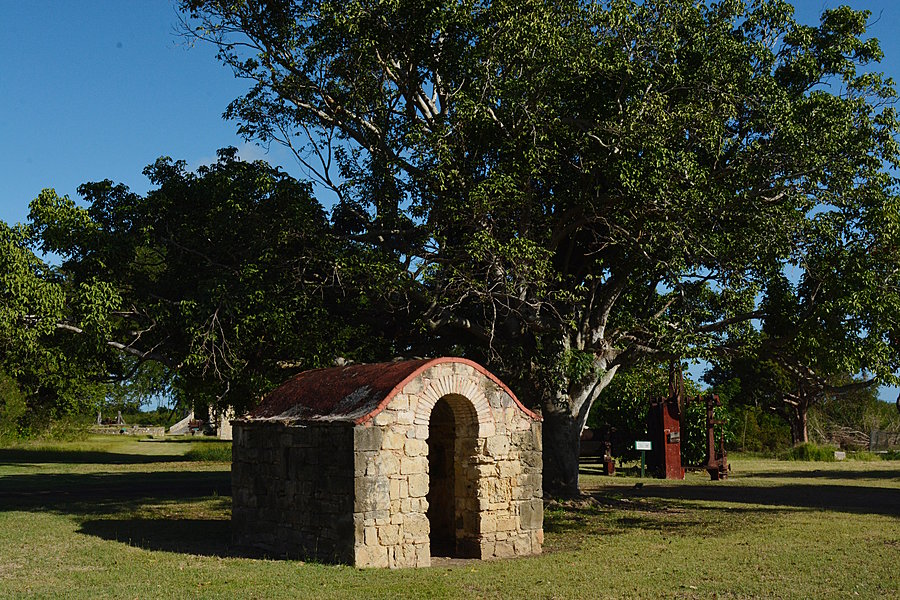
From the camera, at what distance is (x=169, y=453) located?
48.8m

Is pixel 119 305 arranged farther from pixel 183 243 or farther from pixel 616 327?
pixel 616 327

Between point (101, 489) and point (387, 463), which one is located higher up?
point (387, 463)

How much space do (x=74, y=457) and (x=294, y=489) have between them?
34.8 meters

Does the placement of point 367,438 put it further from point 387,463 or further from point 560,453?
point 560,453

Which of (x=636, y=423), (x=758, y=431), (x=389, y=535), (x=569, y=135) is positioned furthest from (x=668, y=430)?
(x=758, y=431)

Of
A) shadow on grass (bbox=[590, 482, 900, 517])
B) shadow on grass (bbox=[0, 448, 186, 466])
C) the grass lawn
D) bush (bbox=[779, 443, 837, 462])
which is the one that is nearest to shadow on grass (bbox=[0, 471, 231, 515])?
the grass lawn

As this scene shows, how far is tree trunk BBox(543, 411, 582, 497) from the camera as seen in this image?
2247cm

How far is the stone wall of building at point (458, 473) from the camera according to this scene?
13242mm

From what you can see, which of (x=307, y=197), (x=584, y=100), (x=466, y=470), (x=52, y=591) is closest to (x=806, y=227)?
(x=584, y=100)

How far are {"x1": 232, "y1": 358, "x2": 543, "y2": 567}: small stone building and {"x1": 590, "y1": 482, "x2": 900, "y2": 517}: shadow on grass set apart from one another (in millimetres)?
10902

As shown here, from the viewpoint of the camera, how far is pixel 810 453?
153 feet

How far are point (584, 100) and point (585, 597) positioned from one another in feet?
38.4

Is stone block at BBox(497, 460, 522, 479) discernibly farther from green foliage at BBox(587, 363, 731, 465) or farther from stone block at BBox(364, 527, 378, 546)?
green foliage at BBox(587, 363, 731, 465)

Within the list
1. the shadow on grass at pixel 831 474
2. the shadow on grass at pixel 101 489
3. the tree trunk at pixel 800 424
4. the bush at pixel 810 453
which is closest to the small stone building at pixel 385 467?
the shadow on grass at pixel 101 489
